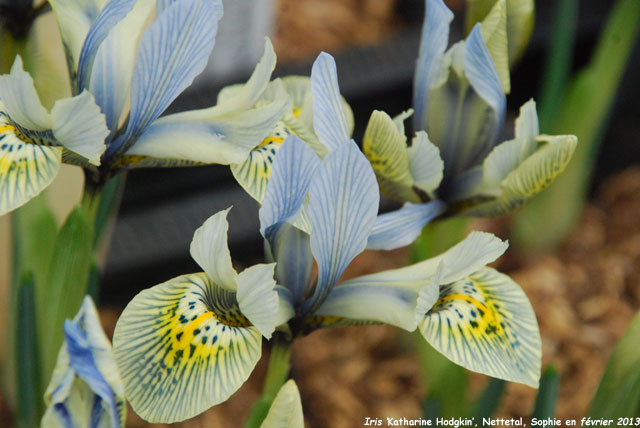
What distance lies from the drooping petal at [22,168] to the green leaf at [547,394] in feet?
1.41

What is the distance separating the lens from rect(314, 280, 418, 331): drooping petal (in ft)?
1.89

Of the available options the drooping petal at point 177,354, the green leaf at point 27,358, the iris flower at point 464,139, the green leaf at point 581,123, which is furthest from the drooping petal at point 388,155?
the green leaf at point 581,123

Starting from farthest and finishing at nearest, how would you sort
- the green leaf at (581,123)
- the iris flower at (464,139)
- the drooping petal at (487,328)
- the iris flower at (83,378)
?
the green leaf at (581,123) → the iris flower at (464,139) → the drooping petal at (487,328) → the iris flower at (83,378)

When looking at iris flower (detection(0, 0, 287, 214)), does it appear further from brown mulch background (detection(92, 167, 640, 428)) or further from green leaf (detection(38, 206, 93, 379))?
brown mulch background (detection(92, 167, 640, 428))

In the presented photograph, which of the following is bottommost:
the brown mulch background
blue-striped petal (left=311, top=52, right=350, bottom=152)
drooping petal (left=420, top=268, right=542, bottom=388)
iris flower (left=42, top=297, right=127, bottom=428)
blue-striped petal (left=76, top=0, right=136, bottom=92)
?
the brown mulch background

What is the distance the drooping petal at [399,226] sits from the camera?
64cm

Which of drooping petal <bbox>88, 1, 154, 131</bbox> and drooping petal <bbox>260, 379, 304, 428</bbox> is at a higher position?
drooping petal <bbox>88, 1, 154, 131</bbox>

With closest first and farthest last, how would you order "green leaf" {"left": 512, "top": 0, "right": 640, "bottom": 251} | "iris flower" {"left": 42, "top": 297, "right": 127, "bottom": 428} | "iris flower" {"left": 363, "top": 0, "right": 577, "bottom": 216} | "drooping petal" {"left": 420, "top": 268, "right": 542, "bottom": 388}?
"iris flower" {"left": 42, "top": 297, "right": 127, "bottom": 428}
"drooping petal" {"left": 420, "top": 268, "right": 542, "bottom": 388}
"iris flower" {"left": 363, "top": 0, "right": 577, "bottom": 216}
"green leaf" {"left": 512, "top": 0, "right": 640, "bottom": 251}

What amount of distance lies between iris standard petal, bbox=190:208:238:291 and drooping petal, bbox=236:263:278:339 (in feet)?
0.07

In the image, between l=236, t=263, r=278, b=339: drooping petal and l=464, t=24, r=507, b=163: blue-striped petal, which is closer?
l=236, t=263, r=278, b=339: drooping petal

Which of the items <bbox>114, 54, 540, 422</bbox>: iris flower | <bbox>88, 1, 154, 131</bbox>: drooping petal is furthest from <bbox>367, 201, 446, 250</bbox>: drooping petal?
<bbox>88, 1, 154, 131</bbox>: drooping petal

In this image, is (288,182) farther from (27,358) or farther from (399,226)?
(27,358)

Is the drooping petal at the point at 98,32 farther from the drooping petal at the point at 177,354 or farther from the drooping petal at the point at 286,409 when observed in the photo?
the drooping petal at the point at 286,409

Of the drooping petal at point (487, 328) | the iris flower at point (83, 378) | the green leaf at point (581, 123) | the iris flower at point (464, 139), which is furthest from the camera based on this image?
the green leaf at point (581, 123)
